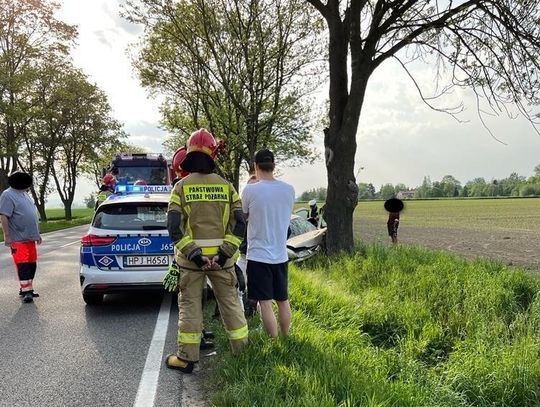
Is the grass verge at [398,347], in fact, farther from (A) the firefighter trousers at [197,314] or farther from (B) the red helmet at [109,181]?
(B) the red helmet at [109,181]

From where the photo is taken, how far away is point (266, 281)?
4609mm

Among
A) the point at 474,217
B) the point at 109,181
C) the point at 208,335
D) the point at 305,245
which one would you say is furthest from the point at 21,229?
the point at 474,217

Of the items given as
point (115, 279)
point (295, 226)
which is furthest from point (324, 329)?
point (295, 226)

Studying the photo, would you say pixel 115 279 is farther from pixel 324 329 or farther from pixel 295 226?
pixel 295 226

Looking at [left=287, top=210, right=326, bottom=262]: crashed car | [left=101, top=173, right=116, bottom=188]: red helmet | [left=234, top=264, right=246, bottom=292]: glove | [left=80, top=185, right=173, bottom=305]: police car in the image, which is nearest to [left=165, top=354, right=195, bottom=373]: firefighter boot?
[left=234, top=264, right=246, bottom=292]: glove

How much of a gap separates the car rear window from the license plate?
616 centimetres

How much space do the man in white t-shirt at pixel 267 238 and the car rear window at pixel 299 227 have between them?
25.3 ft

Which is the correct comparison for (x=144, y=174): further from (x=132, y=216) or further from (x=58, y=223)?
(x=58, y=223)

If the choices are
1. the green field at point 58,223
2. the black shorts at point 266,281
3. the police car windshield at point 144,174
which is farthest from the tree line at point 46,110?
the black shorts at point 266,281

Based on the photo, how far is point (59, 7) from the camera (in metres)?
30.4

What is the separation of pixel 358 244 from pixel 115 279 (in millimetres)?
6504

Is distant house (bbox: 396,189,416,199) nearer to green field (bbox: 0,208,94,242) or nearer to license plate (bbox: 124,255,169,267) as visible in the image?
license plate (bbox: 124,255,169,267)

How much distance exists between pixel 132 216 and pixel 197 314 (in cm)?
286

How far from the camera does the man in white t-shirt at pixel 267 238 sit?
458 centimetres
